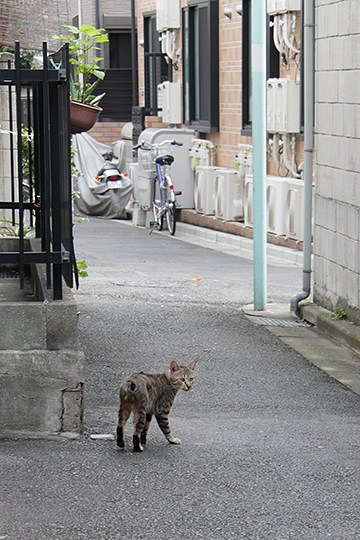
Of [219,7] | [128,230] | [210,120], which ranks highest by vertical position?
[219,7]

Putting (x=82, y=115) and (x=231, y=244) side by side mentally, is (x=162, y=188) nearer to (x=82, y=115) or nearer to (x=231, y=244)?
(x=231, y=244)

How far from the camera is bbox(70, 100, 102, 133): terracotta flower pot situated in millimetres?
9062

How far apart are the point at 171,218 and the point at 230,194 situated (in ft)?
5.17

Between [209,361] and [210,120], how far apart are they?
12.7 meters

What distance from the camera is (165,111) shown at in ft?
78.3

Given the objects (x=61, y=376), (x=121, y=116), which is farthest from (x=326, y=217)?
(x=121, y=116)

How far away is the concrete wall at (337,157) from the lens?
1005cm

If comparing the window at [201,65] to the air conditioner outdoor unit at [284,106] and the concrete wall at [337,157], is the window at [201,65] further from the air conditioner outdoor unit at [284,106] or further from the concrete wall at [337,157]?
the concrete wall at [337,157]

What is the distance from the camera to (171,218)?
21.2 meters

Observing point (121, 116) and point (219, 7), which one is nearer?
point (219, 7)

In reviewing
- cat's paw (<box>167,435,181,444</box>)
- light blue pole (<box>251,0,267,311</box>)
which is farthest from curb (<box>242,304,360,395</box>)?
cat's paw (<box>167,435,181,444</box>)

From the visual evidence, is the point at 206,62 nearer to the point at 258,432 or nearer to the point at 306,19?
the point at 306,19

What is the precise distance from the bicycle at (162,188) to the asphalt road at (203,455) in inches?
389

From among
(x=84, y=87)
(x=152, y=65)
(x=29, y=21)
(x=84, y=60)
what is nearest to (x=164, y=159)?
(x=152, y=65)
